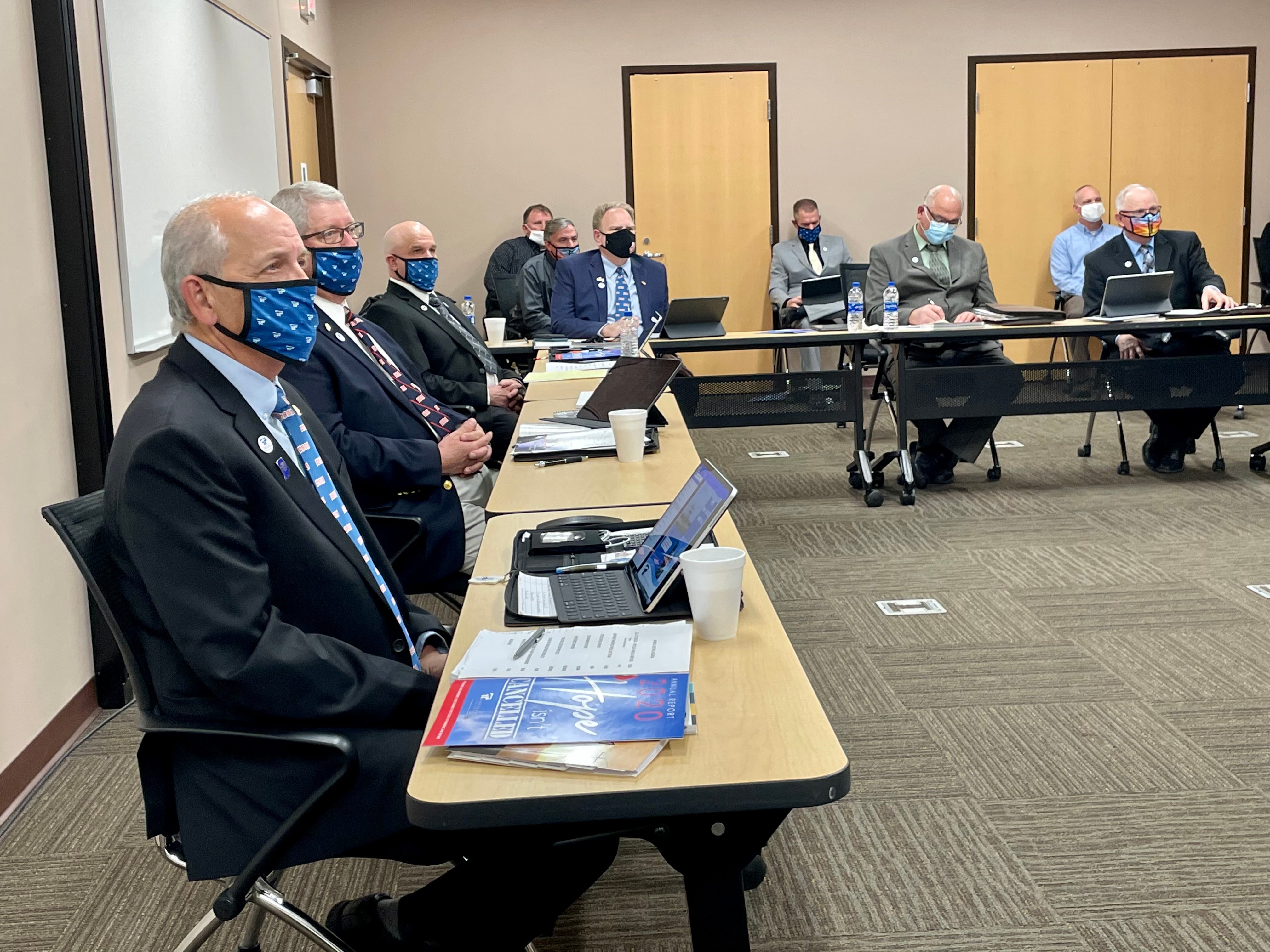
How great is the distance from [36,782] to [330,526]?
4.91 feet

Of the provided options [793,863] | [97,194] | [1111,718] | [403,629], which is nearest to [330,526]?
[403,629]

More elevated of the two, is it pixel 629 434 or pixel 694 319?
pixel 694 319

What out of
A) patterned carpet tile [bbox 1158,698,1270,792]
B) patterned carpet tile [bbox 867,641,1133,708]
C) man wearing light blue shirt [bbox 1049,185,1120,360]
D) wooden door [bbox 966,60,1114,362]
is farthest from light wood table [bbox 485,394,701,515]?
wooden door [bbox 966,60,1114,362]

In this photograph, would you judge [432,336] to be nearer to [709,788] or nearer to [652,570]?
[652,570]

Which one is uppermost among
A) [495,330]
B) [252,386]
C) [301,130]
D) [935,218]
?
[301,130]

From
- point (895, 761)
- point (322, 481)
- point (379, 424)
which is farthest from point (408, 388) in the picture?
point (895, 761)

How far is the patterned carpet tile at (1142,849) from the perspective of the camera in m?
2.05

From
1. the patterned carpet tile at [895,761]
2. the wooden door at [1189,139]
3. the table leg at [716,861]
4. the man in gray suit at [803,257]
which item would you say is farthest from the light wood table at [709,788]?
the wooden door at [1189,139]

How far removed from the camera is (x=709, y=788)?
113 cm

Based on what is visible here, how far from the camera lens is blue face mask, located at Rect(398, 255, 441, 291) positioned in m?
3.97

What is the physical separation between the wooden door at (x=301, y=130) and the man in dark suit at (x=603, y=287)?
1641mm

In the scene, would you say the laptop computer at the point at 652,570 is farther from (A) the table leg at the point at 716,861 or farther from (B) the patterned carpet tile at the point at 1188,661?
(B) the patterned carpet tile at the point at 1188,661

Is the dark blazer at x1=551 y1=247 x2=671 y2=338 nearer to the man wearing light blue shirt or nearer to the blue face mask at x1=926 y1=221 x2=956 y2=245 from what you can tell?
the blue face mask at x1=926 y1=221 x2=956 y2=245

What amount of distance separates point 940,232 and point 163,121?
3.42 meters
